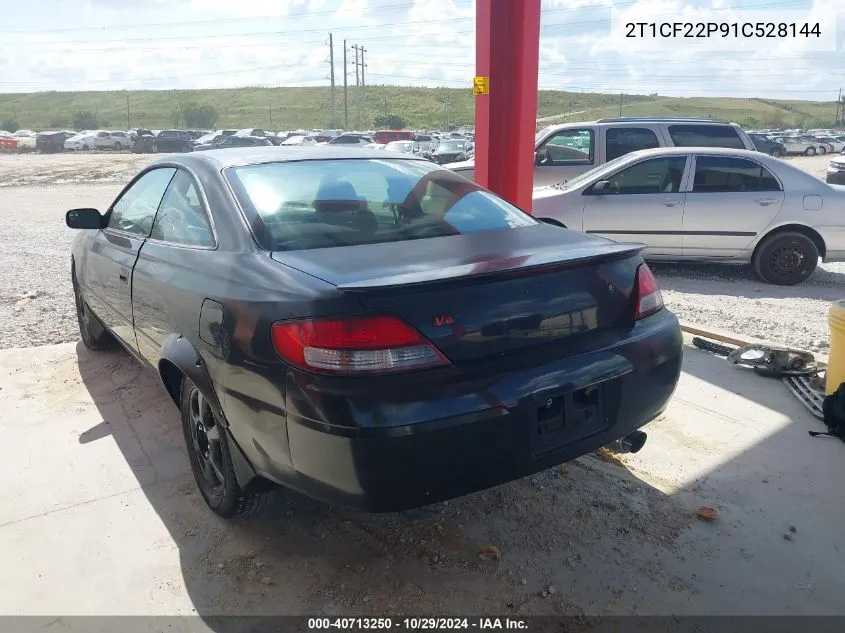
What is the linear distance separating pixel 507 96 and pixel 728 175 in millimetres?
3307

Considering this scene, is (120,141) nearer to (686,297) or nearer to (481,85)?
(481,85)

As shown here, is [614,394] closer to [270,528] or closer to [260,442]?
[260,442]

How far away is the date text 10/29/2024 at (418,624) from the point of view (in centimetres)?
234

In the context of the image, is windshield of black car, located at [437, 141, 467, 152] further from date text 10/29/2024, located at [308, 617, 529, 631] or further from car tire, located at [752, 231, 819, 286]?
date text 10/29/2024, located at [308, 617, 529, 631]

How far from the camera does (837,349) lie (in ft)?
12.7

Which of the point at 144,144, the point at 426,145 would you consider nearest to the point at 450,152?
the point at 426,145

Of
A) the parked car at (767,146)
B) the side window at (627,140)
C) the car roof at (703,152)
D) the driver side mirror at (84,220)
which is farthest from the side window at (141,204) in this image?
the parked car at (767,146)

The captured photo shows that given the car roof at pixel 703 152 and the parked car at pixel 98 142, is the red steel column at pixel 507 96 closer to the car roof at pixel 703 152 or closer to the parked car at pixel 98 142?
the car roof at pixel 703 152

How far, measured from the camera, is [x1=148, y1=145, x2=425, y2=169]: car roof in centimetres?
321

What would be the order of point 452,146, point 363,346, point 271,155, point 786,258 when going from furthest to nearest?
point 452,146 < point 786,258 < point 271,155 < point 363,346

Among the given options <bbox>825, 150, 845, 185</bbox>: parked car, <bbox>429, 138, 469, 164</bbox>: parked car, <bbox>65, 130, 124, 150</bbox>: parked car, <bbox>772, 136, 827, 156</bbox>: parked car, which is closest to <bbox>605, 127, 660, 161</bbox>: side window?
<bbox>825, 150, 845, 185</bbox>: parked car

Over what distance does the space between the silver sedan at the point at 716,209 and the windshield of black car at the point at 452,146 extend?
20304 millimetres

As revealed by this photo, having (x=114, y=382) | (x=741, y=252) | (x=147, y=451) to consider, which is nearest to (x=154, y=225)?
(x=147, y=451)

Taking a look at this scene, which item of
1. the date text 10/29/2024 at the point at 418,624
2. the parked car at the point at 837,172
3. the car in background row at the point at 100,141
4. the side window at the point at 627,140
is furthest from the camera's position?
the car in background row at the point at 100,141
